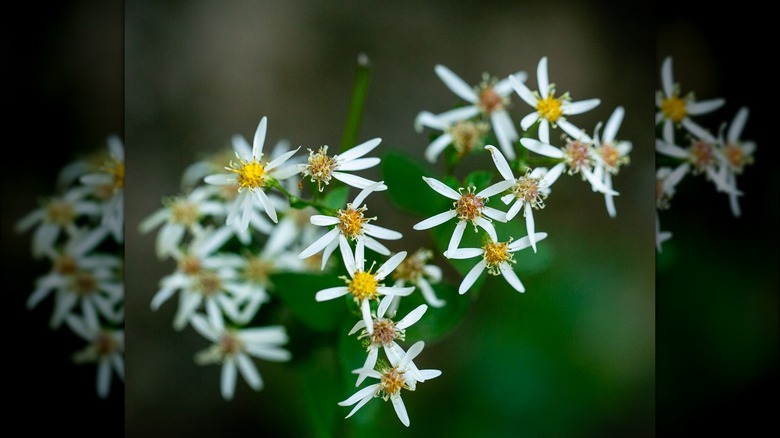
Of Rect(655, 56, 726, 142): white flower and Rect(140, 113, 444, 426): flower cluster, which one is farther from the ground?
Rect(655, 56, 726, 142): white flower

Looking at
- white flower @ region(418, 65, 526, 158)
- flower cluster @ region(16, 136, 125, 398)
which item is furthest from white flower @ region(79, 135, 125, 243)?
white flower @ region(418, 65, 526, 158)

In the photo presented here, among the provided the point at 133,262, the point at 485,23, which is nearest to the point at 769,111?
the point at 485,23

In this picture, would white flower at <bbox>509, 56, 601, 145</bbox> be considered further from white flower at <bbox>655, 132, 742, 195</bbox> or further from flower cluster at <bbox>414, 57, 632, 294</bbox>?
white flower at <bbox>655, 132, 742, 195</bbox>

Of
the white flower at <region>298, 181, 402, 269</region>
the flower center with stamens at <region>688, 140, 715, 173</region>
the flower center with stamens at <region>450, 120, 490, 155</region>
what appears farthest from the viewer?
the flower center with stamens at <region>688, 140, 715, 173</region>

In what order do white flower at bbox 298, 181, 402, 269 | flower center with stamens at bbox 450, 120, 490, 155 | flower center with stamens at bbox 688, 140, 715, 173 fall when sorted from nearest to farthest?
white flower at bbox 298, 181, 402, 269, flower center with stamens at bbox 450, 120, 490, 155, flower center with stamens at bbox 688, 140, 715, 173

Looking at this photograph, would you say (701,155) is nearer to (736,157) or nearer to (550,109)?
(736,157)

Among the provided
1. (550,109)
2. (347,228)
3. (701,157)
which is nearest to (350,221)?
(347,228)

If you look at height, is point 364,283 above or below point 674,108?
below
